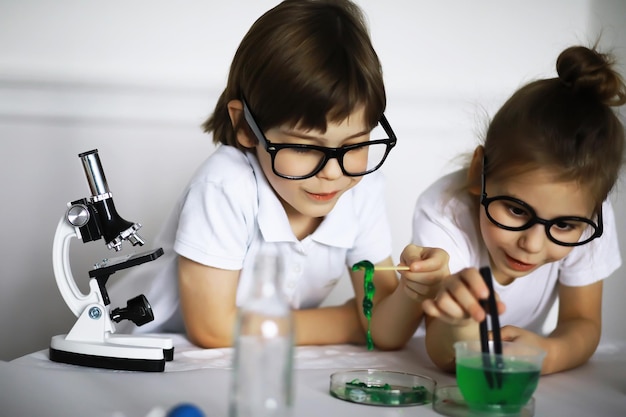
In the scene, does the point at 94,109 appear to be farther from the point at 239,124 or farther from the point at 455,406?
the point at 455,406

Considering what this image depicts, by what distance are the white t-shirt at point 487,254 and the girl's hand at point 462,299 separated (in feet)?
1.66

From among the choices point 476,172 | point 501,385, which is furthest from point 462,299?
point 476,172

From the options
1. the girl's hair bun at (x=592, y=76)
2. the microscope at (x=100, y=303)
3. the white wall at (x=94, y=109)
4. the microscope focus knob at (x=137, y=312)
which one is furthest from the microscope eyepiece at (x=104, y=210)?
the white wall at (x=94, y=109)

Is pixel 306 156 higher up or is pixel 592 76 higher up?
pixel 592 76

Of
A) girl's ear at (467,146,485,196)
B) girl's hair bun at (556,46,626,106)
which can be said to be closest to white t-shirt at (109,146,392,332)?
girl's ear at (467,146,485,196)

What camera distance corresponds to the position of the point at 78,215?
1.45 metres

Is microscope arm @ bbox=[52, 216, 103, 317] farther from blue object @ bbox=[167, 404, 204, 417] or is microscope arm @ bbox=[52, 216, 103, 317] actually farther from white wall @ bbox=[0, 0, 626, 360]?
white wall @ bbox=[0, 0, 626, 360]

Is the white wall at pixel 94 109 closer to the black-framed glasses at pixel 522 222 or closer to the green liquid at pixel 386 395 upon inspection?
the black-framed glasses at pixel 522 222

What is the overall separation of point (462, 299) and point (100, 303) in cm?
69

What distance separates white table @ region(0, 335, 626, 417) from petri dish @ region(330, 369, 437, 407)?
0.06ft

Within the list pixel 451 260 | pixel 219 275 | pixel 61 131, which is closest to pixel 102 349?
pixel 219 275

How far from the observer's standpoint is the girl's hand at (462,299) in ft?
3.79

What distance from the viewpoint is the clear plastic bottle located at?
946 mm

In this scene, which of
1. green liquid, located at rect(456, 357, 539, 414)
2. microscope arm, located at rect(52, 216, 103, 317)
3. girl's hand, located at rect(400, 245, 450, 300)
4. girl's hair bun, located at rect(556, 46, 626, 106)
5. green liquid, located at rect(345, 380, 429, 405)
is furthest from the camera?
girl's hair bun, located at rect(556, 46, 626, 106)
